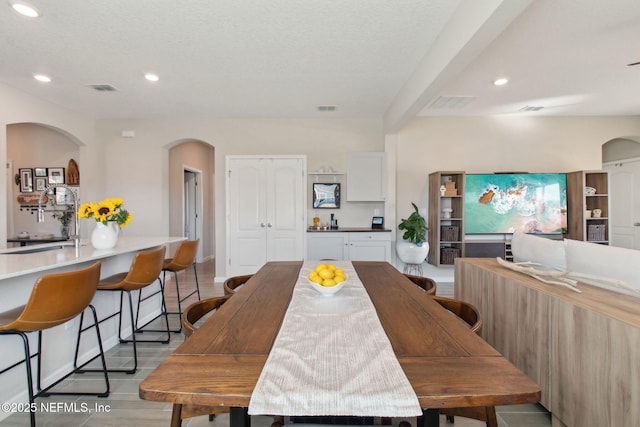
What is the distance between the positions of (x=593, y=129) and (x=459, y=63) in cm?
436

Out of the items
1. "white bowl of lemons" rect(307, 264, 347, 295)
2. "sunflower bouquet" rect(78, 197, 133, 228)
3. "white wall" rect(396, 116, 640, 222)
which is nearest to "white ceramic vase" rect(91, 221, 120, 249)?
"sunflower bouquet" rect(78, 197, 133, 228)

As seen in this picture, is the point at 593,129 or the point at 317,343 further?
the point at 593,129

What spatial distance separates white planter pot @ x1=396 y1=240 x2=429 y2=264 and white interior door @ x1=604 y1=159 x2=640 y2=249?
3.45 meters

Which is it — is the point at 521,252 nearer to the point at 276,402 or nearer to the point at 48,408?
the point at 276,402

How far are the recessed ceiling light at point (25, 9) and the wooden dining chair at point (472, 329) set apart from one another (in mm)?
3541

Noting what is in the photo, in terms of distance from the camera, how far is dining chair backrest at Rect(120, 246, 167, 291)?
7.77 feet

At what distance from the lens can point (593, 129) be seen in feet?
17.0

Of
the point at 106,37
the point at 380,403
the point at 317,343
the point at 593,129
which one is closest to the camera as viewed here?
the point at 380,403

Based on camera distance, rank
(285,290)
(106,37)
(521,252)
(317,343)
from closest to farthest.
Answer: (317,343) < (285,290) < (521,252) < (106,37)

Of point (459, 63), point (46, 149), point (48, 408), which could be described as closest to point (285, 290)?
point (48, 408)

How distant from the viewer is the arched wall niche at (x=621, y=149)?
5.62m

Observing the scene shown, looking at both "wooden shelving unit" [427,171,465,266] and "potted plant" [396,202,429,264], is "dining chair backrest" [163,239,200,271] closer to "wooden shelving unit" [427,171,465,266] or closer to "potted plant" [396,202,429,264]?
"potted plant" [396,202,429,264]

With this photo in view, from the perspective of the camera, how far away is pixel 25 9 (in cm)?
234

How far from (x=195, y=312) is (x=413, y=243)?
12.7 feet
